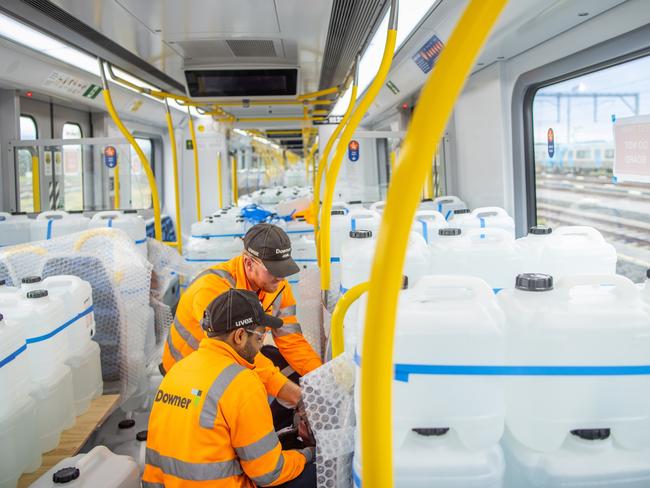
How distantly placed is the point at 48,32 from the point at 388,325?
379 cm

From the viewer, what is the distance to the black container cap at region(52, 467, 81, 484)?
75.8 inches

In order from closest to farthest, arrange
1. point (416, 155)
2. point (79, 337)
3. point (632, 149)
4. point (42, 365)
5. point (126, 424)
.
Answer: point (416, 155) < point (42, 365) < point (79, 337) < point (632, 149) < point (126, 424)

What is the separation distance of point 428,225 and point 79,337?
6.14 ft

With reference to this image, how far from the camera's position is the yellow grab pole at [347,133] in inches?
86.4

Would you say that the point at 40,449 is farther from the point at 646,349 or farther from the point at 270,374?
the point at 646,349

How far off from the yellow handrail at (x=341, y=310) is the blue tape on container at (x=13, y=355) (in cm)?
115

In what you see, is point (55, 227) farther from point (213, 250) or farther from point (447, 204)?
point (447, 204)

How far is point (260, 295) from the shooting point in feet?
9.08

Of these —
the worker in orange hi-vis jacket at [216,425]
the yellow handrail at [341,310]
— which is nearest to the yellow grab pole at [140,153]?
the worker in orange hi-vis jacket at [216,425]

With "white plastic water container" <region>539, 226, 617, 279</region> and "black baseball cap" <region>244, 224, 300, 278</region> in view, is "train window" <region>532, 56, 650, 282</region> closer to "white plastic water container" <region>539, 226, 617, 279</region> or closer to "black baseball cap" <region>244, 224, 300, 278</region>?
"white plastic water container" <region>539, 226, 617, 279</region>

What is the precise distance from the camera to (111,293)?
323cm

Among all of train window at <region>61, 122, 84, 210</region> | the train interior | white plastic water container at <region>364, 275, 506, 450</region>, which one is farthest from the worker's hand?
train window at <region>61, 122, 84, 210</region>

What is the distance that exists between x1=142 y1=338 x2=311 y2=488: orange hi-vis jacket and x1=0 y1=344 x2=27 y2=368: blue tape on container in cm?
55

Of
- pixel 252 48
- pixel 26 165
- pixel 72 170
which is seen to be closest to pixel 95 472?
pixel 252 48
